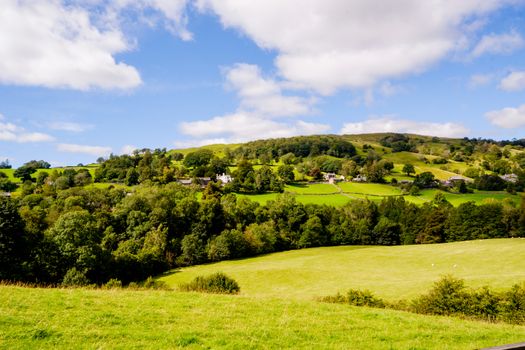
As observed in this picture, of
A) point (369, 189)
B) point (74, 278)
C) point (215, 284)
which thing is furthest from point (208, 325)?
point (369, 189)

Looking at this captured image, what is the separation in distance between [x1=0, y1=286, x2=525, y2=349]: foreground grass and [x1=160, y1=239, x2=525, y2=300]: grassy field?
70.7 feet

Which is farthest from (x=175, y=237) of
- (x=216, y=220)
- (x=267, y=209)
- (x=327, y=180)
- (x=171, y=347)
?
(x=327, y=180)

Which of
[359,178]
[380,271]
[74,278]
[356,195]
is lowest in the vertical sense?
[380,271]

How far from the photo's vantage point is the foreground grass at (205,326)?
11211mm

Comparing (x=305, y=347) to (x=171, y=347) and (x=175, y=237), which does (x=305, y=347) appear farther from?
(x=175, y=237)

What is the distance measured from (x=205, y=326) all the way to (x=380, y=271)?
48.5 metres

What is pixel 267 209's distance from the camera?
311 ft

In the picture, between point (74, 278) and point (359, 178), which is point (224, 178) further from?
point (74, 278)

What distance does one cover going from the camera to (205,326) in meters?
13.0

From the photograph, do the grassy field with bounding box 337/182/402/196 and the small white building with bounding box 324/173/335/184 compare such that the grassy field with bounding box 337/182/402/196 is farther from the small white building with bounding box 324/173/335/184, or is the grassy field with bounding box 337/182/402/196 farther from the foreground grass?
the foreground grass

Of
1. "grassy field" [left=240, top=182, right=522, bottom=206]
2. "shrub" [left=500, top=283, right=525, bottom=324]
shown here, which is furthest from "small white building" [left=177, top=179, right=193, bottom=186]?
"shrub" [left=500, top=283, right=525, bottom=324]

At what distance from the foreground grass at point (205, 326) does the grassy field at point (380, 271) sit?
849 inches

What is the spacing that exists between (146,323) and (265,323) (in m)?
4.56

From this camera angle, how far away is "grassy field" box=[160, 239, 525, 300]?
41.2 m
